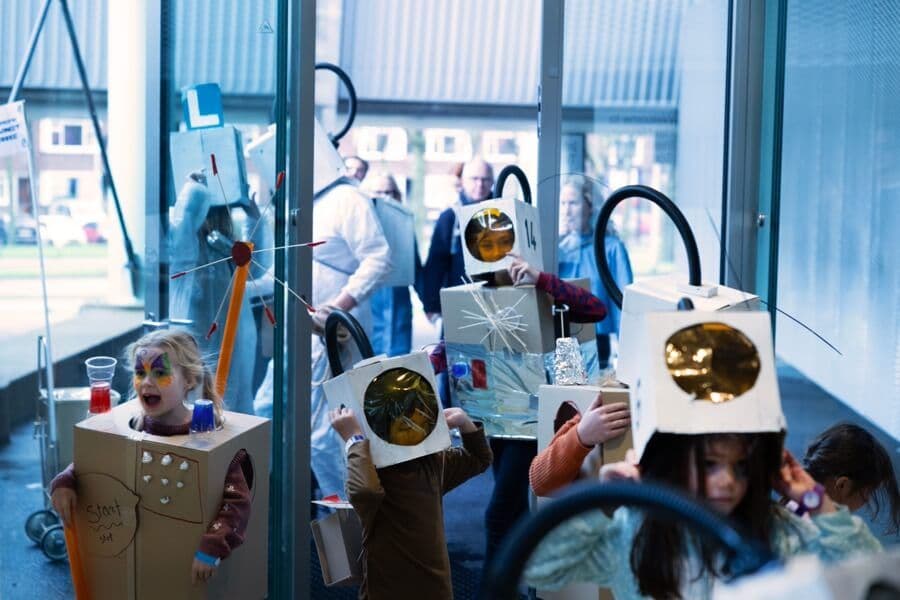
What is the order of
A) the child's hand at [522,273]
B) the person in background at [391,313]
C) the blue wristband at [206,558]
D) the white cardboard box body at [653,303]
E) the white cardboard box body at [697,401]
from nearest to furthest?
the white cardboard box body at [697,401] → the white cardboard box body at [653,303] → the blue wristband at [206,558] → the child's hand at [522,273] → the person in background at [391,313]

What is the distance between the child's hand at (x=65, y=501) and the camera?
2.07 m

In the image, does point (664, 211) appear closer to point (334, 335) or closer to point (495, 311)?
point (495, 311)

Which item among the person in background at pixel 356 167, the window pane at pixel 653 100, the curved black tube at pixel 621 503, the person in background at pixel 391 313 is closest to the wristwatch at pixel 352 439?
the curved black tube at pixel 621 503

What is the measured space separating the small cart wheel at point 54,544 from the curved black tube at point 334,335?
2.82 feet

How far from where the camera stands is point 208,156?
254 centimetres

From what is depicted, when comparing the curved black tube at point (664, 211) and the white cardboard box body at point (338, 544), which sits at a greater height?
the curved black tube at point (664, 211)

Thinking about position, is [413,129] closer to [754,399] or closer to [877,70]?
[877,70]

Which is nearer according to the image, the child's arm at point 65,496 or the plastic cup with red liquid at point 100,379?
the child's arm at point 65,496

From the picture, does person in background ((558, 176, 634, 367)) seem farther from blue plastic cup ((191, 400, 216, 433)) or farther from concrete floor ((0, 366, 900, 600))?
blue plastic cup ((191, 400, 216, 433))

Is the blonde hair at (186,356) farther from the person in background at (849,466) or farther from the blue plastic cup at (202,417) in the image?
the person in background at (849,466)

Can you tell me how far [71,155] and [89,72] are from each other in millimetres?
201

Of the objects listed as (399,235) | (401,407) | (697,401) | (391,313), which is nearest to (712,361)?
(697,401)

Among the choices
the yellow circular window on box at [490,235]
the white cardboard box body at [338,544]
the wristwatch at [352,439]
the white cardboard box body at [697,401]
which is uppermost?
the yellow circular window on box at [490,235]

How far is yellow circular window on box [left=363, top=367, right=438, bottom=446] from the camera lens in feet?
6.86
